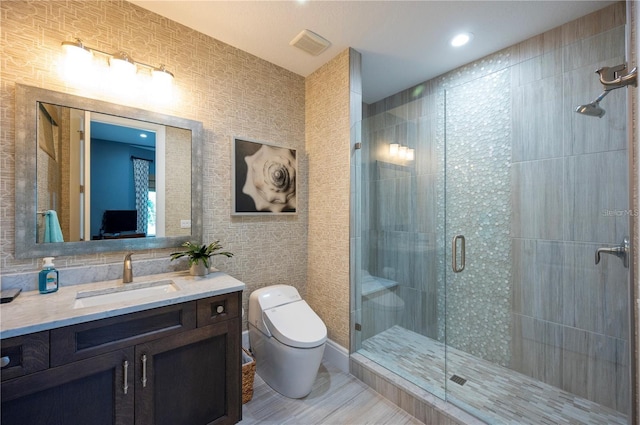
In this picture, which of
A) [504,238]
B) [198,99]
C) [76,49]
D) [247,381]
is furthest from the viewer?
[504,238]

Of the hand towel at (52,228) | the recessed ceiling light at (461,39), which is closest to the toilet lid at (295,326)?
the hand towel at (52,228)

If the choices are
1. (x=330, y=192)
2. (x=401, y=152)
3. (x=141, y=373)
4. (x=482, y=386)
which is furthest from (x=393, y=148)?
(x=141, y=373)

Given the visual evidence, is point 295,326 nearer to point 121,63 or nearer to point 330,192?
point 330,192

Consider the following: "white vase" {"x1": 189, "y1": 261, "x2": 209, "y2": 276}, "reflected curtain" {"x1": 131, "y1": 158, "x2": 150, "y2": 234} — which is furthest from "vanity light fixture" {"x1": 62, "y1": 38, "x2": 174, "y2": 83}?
"white vase" {"x1": 189, "y1": 261, "x2": 209, "y2": 276}

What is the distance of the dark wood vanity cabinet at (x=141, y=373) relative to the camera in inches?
39.6

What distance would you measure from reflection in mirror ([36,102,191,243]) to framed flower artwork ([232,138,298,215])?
380 millimetres

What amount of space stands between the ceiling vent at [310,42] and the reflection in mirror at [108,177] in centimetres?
108

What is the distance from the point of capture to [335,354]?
85.3 inches

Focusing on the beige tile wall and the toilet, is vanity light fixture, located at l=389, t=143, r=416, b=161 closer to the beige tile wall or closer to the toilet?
the beige tile wall

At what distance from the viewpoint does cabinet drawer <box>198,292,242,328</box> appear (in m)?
1.38

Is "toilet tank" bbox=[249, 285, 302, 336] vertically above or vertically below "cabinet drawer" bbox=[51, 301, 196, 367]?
below

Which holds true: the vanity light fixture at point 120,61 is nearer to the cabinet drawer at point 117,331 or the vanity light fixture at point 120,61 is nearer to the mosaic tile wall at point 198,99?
the mosaic tile wall at point 198,99

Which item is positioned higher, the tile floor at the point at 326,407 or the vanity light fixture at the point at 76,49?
the vanity light fixture at the point at 76,49

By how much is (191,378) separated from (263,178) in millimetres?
1472
